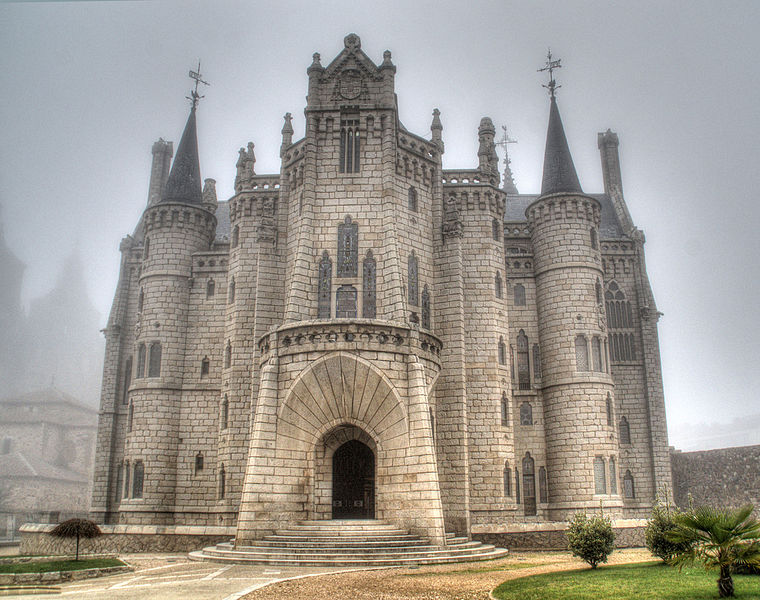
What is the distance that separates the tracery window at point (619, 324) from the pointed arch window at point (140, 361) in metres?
23.5

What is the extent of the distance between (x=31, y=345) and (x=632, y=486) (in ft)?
99.8

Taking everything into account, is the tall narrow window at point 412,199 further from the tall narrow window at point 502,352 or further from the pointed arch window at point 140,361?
the pointed arch window at point 140,361

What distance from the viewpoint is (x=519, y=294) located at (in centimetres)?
3450

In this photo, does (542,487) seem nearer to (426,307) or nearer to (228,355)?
(426,307)

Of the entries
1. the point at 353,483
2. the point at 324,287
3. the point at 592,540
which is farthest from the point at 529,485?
the point at 592,540

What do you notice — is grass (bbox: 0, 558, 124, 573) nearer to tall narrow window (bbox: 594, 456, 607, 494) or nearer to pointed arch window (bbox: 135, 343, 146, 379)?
pointed arch window (bbox: 135, 343, 146, 379)

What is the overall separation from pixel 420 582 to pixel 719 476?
2574 cm

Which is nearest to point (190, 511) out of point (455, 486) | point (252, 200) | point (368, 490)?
point (368, 490)

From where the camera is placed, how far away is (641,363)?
35.4 meters

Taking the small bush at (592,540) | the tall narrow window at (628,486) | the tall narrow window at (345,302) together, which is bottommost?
the small bush at (592,540)

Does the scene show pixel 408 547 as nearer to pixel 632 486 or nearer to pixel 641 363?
pixel 632 486

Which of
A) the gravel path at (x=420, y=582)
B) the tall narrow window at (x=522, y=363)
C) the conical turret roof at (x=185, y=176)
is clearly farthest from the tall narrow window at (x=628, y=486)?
the conical turret roof at (x=185, y=176)

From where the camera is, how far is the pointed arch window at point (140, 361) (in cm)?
3288

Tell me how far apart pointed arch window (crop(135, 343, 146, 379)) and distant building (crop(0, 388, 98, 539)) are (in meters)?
3.02
